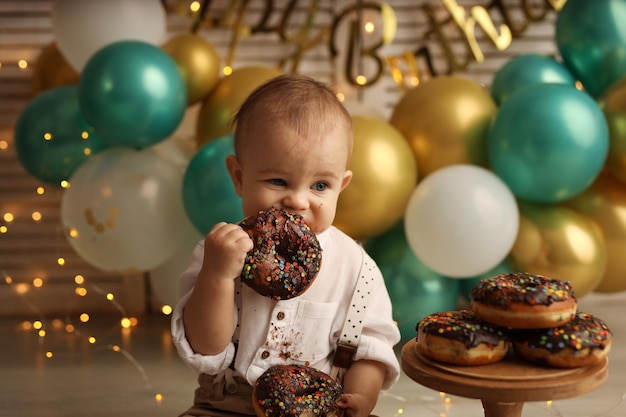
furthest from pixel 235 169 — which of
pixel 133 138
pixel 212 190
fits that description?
pixel 133 138

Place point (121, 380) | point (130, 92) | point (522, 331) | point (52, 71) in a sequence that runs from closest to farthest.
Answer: point (522, 331)
point (130, 92)
point (121, 380)
point (52, 71)

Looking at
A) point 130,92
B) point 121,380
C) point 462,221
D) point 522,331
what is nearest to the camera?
point 522,331

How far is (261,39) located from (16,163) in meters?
1.09

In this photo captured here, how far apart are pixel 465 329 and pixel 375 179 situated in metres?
1.10

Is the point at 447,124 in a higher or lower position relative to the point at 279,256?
lower

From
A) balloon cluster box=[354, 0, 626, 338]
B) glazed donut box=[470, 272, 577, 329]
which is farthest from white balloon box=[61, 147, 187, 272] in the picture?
glazed donut box=[470, 272, 577, 329]

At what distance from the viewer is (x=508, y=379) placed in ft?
4.21

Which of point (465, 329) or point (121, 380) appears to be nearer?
point (465, 329)

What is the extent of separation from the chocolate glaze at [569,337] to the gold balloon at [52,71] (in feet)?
7.04

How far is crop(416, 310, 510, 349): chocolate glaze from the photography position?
1.35m

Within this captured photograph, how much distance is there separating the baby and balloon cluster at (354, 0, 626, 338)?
2.89ft

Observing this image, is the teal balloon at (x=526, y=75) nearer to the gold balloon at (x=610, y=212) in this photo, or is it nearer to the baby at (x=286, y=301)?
the gold balloon at (x=610, y=212)

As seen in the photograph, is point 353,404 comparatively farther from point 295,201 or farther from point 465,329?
point 295,201

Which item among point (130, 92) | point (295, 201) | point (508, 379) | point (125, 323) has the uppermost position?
point (295, 201)
